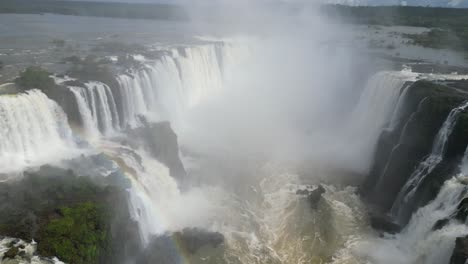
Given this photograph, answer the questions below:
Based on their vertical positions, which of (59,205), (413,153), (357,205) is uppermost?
(59,205)

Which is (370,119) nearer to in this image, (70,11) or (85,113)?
(85,113)

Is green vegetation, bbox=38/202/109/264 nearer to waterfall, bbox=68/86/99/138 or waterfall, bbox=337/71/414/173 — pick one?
waterfall, bbox=68/86/99/138

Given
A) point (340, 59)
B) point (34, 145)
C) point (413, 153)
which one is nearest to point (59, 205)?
point (34, 145)

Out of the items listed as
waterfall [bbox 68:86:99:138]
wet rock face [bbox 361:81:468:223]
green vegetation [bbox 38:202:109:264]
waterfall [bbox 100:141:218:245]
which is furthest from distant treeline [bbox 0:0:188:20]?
wet rock face [bbox 361:81:468:223]

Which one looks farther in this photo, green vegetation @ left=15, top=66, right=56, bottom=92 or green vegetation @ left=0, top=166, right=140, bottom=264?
green vegetation @ left=15, top=66, right=56, bottom=92

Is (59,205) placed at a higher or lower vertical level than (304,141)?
higher

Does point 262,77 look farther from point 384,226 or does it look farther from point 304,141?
point 384,226

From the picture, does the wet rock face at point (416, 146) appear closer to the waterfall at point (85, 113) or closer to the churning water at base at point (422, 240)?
the churning water at base at point (422, 240)
